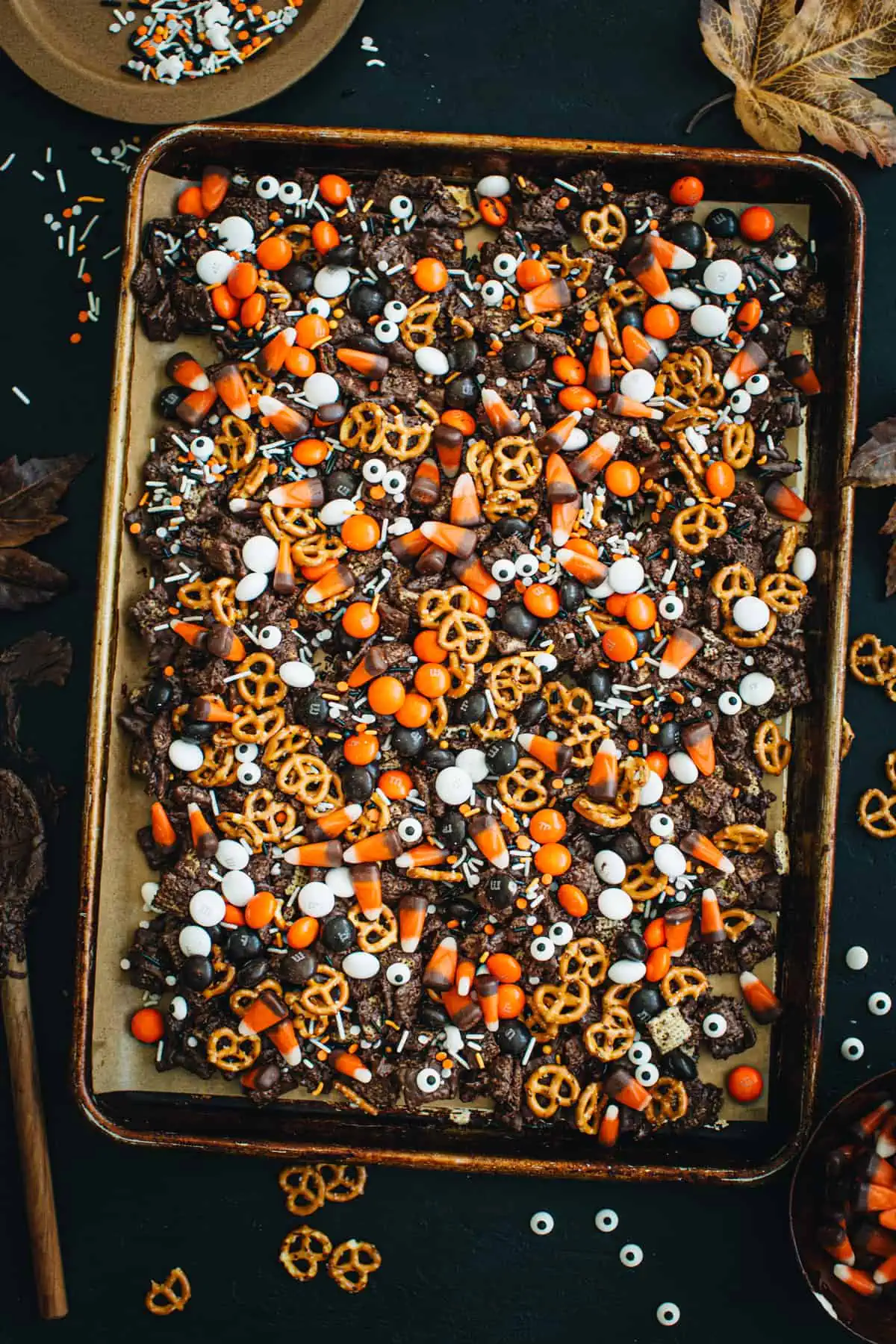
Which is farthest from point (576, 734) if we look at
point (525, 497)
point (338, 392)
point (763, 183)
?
point (763, 183)

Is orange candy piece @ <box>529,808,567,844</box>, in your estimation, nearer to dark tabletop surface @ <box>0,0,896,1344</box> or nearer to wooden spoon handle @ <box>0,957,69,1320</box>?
dark tabletop surface @ <box>0,0,896,1344</box>

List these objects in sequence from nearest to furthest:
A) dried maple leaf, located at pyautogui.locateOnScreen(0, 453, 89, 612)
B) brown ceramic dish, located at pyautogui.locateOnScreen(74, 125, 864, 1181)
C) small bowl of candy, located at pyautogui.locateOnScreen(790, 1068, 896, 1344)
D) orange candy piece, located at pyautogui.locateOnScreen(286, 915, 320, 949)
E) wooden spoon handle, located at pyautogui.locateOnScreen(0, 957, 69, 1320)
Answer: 1. small bowl of candy, located at pyautogui.locateOnScreen(790, 1068, 896, 1344)
2. brown ceramic dish, located at pyautogui.locateOnScreen(74, 125, 864, 1181)
3. orange candy piece, located at pyautogui.locateOnScreen(286, 915, 320, 949)
4. wooden spoon handle, located at pyautogui.locateOnScreen(0, 957, 69, 1320)
5. dried maple leaf, located at pyautogui.locateOnScreen(0, 453, 89, 612)

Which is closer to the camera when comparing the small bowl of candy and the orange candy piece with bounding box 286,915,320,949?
the small bowl of candy

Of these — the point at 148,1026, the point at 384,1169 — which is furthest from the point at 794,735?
the point at 148,1026

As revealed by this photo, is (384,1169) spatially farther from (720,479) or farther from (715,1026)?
(720,479)

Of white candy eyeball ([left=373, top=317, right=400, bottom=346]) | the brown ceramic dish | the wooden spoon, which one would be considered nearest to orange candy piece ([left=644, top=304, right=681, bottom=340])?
the brown ceramic dish

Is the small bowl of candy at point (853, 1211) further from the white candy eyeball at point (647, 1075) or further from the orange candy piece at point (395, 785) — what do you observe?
the orange candy piece at point (395, 785)
